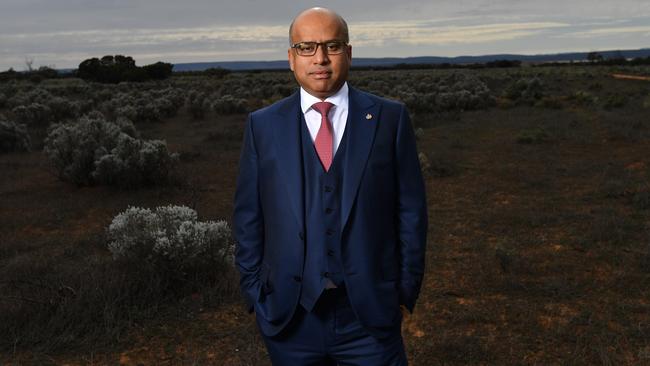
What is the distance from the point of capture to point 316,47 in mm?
2172

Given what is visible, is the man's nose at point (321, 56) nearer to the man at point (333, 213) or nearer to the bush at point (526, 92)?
the man at point (333, 213)

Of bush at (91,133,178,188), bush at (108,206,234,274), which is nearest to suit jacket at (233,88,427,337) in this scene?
bush at (108,206,234,274)

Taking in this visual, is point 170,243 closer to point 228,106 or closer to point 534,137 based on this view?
point 534,137

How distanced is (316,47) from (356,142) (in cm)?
41

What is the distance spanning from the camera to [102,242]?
775cm

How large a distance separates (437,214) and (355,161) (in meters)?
7.50

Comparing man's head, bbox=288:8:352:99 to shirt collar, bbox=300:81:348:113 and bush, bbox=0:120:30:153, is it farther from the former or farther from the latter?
bush, bbox=0:120:30:153

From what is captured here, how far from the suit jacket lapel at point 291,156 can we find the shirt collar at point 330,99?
4 centimetres

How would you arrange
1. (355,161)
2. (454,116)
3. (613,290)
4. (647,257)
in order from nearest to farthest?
(355,161), (613,290), (647,257), (454,116)

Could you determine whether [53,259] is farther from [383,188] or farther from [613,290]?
[613,290]

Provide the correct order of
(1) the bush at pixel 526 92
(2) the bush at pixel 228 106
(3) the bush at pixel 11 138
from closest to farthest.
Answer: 1. (3) the bush at pixel 11 138
2. (2) the bush at pixel 228 106
3. (1) the bush at pixel 526 92

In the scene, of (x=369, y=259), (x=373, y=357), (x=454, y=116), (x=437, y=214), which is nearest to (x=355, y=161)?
(x=369, y=259)

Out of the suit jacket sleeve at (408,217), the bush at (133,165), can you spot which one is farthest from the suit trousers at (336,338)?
the bush at (133,165)

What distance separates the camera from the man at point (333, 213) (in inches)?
86.0
